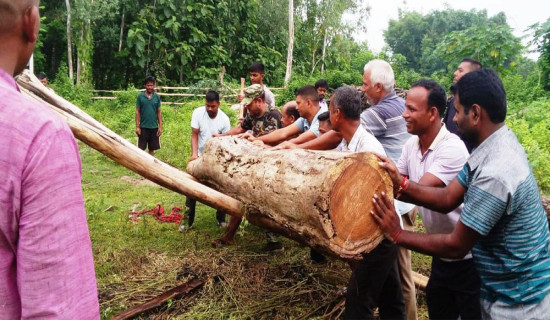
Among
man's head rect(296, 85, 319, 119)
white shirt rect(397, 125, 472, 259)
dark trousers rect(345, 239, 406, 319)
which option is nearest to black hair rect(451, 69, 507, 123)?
white shirt rect(397, 125, 472, 259)

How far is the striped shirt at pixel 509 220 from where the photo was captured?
6.16ft

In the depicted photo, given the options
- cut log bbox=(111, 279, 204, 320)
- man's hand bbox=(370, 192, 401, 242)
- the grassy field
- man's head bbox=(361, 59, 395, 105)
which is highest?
man's head bbox=(361, 59, 395, 105)

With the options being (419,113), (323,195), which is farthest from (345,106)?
(323,195)

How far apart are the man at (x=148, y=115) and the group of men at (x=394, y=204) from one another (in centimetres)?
482

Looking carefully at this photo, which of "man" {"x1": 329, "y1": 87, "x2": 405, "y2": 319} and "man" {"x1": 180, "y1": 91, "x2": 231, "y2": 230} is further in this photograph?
"man" {"x1": 180, "y1": 91, "x2": 231, "y2": 230}

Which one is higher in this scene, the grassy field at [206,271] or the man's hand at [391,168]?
the man's hand at [391,168]

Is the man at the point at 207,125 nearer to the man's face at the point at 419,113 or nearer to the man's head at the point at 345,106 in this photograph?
the man's head at the point at 345,106

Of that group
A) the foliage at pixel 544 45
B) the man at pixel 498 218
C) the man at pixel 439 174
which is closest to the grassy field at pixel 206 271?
the man at pixel 439 174

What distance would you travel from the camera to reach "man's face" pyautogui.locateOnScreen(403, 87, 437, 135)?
9.44 feet

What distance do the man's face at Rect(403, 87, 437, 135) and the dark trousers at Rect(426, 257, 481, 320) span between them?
0.90m

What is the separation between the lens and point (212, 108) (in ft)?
19.7

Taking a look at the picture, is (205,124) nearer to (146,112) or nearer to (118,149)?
(118,149)

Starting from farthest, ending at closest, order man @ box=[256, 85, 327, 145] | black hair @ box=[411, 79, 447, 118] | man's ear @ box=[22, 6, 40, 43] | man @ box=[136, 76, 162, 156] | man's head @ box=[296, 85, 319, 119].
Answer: man @ box=[136, 76, 162, 156]
man's head @ box=[296, 85, 319, 119]
man @ box=[256, 85, 327, 145]
black hair @ box=[411, 79, 447, 118]
man's ear @ box=[22, 6, 40, 43]

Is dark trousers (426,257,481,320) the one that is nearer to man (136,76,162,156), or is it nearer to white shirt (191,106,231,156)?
white shirt (191,106,231,156)
